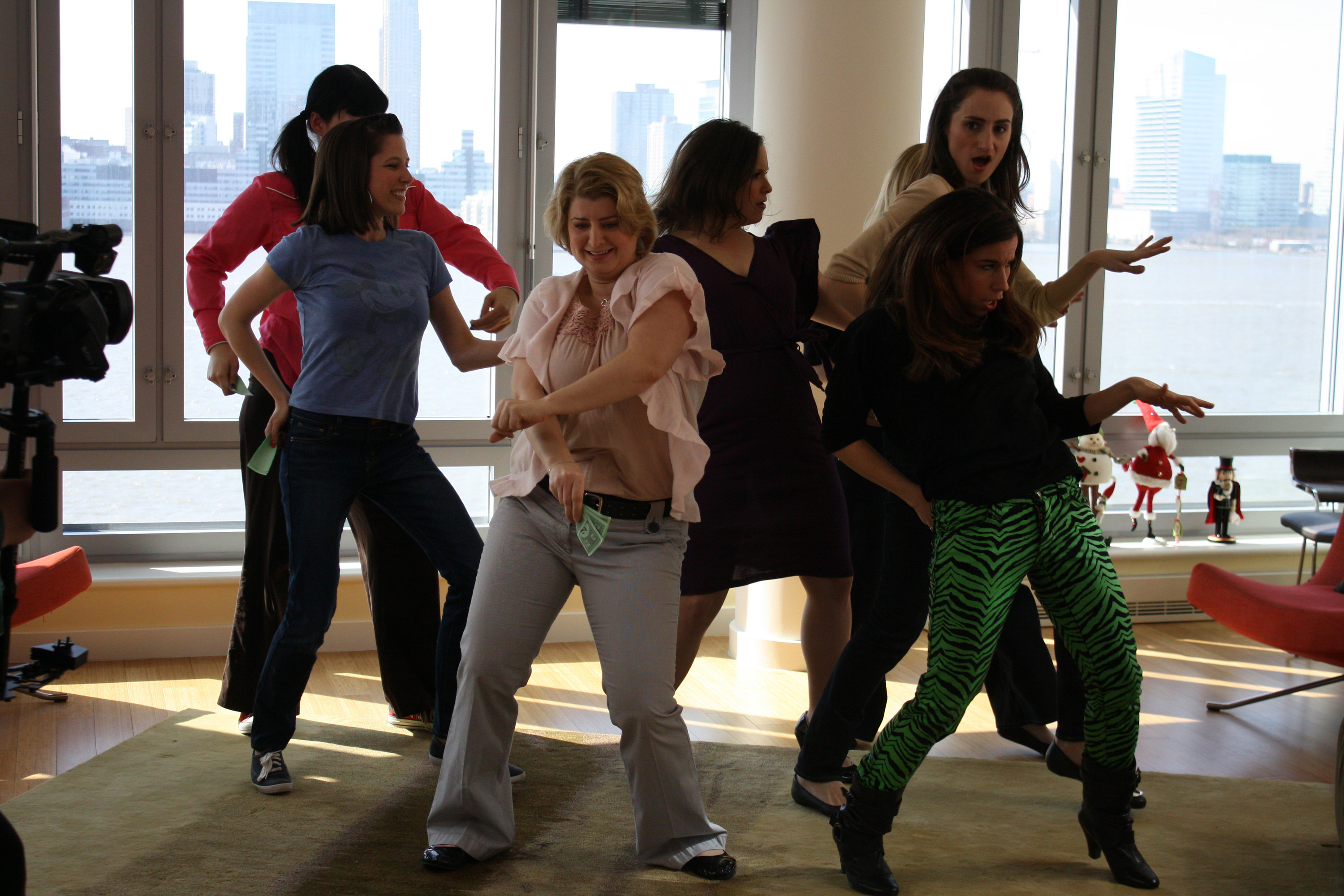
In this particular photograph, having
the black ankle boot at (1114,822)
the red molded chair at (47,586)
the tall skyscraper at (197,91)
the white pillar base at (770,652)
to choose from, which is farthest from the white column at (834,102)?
the red molded chair at (47,586)

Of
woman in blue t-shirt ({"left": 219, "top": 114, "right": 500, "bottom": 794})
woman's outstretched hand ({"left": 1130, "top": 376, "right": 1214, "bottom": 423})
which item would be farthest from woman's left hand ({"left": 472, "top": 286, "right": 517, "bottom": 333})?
woman's outstretched hand ({"left": 1130, "top": 376, "right": 1214, "bottom": 423})

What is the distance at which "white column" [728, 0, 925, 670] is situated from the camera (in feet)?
12.2

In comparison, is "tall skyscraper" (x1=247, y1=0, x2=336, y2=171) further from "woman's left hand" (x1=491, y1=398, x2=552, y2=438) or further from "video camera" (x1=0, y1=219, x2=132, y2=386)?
"woman's left hand" (x1=491, y1=398, x2=552, y2=438)

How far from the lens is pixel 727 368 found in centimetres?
247

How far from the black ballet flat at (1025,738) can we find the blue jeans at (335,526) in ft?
4.78

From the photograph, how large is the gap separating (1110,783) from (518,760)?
56.7 inches

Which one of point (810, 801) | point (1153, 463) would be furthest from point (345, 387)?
point (1153, 463)

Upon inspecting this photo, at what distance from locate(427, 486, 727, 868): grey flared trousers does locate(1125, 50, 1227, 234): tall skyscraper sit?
11.9ft

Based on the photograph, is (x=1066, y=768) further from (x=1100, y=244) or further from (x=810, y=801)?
(x=1100, y=244)

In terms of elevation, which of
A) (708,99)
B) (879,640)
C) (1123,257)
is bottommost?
(879,640)

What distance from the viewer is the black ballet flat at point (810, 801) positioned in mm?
2582

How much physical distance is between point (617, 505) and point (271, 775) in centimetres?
120

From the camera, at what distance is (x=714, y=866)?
225 centimetres

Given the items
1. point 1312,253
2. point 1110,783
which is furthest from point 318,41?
point 1312,253
